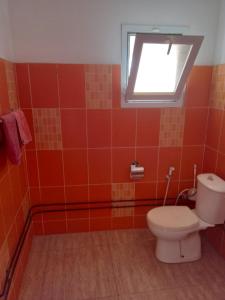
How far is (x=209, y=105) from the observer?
2297mm

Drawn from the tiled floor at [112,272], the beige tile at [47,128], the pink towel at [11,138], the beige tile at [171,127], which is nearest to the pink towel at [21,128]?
the pink towel at [11,138]

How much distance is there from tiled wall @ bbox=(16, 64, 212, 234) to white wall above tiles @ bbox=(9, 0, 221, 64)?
0.12m

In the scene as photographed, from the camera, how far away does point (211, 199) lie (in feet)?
6.53

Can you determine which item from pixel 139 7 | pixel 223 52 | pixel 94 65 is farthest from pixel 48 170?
pixel 223 52

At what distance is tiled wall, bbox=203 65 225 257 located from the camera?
2088mm

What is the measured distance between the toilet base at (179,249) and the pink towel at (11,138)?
4.73 ft

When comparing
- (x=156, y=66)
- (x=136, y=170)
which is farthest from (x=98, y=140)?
(x=156, y=66)

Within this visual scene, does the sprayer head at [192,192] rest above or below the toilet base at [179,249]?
above

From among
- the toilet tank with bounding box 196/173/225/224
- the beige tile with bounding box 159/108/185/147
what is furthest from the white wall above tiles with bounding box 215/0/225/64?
the toilet tank with bounding box 196/173/225/224

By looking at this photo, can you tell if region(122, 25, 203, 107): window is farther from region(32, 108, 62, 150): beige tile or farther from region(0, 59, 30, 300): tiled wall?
region(0, 59, 30, 300): tiled wall

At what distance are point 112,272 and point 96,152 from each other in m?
1.09

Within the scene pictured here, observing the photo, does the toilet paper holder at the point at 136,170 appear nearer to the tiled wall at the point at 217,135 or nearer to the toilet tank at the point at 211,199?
the toilet tank at the point at 211,199

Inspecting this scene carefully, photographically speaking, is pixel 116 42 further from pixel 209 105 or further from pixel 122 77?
pixel 209 105

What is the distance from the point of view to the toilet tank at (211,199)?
1944 millimetres
